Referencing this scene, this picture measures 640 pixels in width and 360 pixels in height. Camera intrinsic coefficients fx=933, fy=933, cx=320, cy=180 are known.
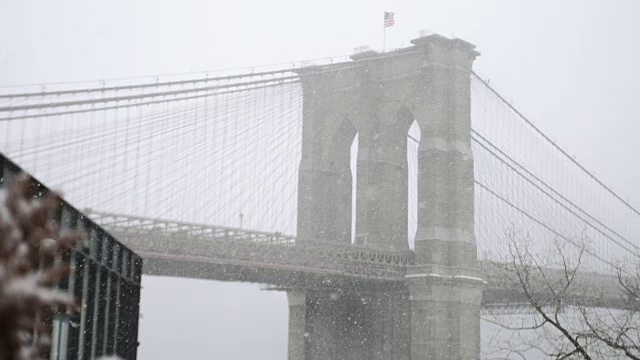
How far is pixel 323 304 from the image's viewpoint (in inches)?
2061

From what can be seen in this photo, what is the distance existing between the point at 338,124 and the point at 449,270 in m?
10.7

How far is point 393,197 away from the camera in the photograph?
5197cm

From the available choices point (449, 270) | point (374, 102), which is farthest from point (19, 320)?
point (374, 102)

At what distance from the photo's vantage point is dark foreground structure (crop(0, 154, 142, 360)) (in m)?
12.9

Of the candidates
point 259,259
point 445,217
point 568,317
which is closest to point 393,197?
point 445,217

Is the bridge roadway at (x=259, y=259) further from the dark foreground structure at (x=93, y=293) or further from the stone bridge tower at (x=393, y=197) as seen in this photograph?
the dark foreground structure at (x=93, y=293)

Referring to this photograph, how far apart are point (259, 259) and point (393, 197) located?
43.1ft

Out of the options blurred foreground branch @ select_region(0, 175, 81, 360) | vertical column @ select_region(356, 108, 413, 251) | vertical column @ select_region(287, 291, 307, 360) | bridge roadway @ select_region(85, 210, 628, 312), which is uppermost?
vertical column @ select_region(356, 108, 413, 251)

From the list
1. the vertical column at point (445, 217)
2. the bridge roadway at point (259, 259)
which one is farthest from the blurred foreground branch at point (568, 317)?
the vertical column at point (445, 217)

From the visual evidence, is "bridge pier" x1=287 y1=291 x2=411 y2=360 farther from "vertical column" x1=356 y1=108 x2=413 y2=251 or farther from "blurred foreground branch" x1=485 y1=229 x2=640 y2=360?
"blurred foreground branch" x1=485 y1=229 x2=640 y2=360

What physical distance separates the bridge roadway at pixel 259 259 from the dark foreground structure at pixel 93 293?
53.4ft

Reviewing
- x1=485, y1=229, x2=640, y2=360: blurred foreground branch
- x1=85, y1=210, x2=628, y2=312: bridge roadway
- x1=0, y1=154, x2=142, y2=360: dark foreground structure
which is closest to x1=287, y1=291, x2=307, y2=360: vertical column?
x1=85, y1=210, x2=628, y2=312: bridge roadway

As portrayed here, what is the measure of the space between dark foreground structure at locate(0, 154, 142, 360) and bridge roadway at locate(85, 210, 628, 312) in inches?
641

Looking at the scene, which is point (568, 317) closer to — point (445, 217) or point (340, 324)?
point (445, 217)
